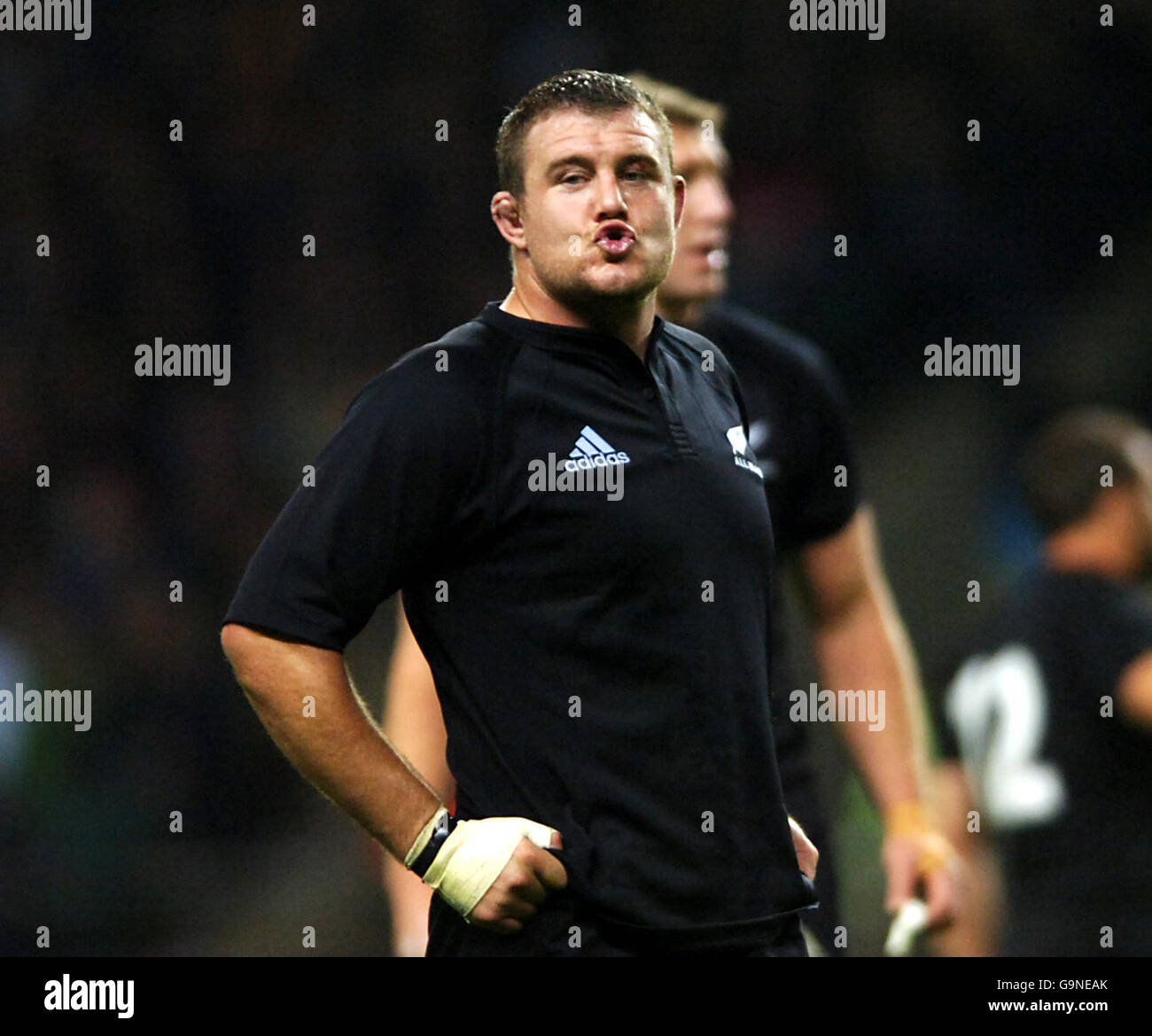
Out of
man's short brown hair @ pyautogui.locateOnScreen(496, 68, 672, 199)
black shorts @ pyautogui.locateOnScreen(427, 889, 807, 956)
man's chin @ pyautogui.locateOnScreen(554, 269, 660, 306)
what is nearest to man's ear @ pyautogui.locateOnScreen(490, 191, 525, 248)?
man's short brown hair @ pyautogui.locateOnScreen(496, 68, 672, 199)

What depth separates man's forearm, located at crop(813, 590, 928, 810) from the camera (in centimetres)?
394

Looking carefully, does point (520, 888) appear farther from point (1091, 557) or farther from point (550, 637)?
point (1091, 557)

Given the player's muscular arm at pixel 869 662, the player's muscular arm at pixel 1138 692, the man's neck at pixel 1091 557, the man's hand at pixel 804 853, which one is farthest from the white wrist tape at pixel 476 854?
the man's neck at pixel 1091 557

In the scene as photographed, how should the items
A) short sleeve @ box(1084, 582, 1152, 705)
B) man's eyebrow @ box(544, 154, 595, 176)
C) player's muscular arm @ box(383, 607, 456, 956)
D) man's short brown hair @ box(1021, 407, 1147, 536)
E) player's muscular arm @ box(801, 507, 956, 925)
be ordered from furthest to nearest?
man's short brown hair @ box(1021, 407, 1147, 536)
short sleeve @ box(1084, 582, 1152, 705)
player's muscular arm @ box(801, 507, 956, 925)
player's muscular arm @ box(383, 607, 456, 956)
man's eyebrow @ box(544, 154, 595, 176)

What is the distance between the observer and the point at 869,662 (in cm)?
400

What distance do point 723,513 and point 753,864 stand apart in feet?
1.78

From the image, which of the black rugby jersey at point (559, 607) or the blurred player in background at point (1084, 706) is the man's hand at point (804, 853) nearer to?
the black rugby jersey at point (559, 607)

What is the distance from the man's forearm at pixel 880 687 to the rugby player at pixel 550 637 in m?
1.21

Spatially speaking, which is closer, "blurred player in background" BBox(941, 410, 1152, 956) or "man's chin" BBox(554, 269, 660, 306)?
"man's chin" BBox(554, 269, 660, 306)

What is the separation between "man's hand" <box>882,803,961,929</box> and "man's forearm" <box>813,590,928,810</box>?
0.34 feet

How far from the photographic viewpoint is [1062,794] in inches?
183

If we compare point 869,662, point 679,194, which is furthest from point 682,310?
point 679,194

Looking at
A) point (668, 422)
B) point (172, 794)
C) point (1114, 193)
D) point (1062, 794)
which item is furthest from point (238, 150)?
point (668, 422)

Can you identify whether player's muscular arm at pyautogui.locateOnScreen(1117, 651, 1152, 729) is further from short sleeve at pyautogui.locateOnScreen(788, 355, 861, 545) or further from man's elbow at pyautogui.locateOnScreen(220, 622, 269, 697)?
man's elbow at pyautogui.locateOnScreen(220, 622, 269, 697)
